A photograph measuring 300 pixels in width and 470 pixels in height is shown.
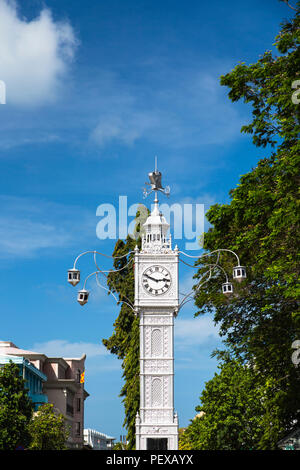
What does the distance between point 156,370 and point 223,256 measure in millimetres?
9341

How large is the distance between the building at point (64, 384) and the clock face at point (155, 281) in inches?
2577

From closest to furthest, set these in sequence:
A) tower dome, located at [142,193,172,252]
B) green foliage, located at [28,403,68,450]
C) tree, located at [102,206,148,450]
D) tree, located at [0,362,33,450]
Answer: tower dome, located at [142,193,172,252]
tree, located at [102,206,148,450]
tree, located at [0,362,33,450]
green foliage, located at [28,403,68,450]

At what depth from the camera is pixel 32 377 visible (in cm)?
8400

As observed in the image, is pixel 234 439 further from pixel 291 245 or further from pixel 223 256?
pixel 291 245

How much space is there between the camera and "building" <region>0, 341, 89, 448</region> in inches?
3627

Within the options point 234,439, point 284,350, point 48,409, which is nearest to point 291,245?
point 284,350

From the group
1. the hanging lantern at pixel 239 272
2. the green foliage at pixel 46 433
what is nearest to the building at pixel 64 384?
the green foliage at pixel 46 433

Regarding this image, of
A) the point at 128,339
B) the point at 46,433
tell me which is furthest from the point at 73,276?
the point at 46,433

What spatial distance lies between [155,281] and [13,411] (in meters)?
31.6

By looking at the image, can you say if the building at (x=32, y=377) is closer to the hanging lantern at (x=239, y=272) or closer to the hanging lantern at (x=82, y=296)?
the hanging lantern at (x=82, y=296)

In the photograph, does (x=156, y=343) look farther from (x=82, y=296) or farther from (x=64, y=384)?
(x=64, y=384)

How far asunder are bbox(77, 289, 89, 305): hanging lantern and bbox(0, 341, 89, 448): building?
65079 millimetres

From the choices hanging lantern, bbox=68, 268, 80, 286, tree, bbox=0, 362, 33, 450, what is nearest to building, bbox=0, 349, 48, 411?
tree, bbox=0, 362, 33, 450

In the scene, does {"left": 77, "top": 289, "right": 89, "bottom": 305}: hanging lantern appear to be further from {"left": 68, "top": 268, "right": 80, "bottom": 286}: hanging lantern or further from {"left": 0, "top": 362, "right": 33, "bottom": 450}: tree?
{"left": 0, "top": 362, "right": 33, "bottom": 450}: tree
